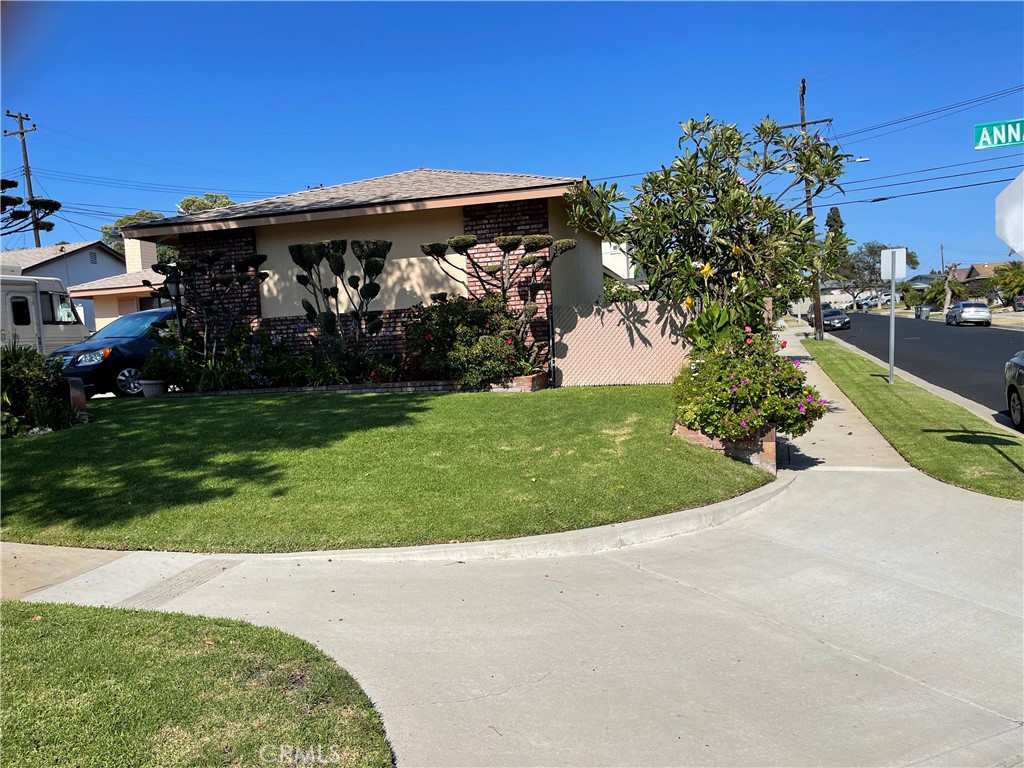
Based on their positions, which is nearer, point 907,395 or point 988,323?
point 907,395

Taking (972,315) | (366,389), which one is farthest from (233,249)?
(972,315)

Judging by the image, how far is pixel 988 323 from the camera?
147 ft

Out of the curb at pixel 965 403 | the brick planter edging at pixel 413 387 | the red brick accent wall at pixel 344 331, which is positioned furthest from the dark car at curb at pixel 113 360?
the curb at pixel 965 403

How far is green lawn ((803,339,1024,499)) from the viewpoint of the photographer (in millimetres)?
8297

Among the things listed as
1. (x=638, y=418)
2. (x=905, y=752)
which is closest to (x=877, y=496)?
(x=638, y=418)

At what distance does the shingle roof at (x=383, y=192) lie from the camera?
1388 centimetres

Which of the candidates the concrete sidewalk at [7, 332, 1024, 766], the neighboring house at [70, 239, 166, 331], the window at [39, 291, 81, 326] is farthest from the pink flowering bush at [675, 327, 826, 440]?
the neighboring house at [70, 239, 166, 331]

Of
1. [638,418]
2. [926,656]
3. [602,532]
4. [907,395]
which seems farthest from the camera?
[907,395]

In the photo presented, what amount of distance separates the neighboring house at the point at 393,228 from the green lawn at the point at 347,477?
14.9 ft

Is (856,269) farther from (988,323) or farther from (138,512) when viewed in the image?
(138,512)

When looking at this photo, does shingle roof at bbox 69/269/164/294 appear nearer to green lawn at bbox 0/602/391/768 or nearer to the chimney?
the chimney

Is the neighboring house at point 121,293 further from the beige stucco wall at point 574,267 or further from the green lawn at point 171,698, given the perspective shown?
the green lawn at point 171,698

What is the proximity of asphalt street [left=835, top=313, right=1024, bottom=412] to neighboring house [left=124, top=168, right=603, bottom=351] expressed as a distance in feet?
28.9

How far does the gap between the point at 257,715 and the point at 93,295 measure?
27.6 m
